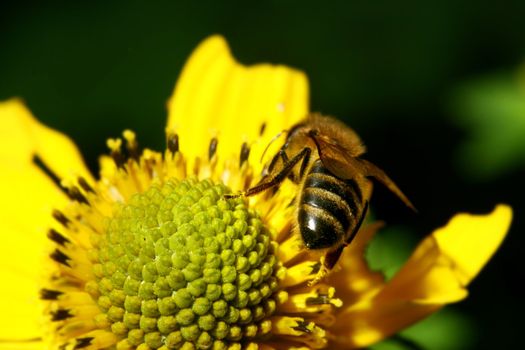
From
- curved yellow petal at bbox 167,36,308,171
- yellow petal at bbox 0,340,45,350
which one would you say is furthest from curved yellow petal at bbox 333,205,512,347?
yellow petal at bbox 0,340,45,350

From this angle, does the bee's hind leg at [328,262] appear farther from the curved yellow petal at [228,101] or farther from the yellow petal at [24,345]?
the yellow petal at [24,345]

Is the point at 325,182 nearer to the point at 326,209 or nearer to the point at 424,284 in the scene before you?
the point at 326,209

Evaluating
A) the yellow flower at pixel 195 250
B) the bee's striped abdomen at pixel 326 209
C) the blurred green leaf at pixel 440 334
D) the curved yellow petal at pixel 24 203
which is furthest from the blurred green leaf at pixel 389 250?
the curved yellow petal at pixel 24 203

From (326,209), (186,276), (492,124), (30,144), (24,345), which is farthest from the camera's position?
(492,124)

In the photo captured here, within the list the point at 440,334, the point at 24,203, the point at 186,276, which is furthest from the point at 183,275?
the point at 440,334

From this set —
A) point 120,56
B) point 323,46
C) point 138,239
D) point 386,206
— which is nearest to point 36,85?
point 120,56

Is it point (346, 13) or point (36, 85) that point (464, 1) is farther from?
point (36, 85)

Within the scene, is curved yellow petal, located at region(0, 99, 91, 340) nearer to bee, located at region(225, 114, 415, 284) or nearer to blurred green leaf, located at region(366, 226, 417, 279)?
bee, located at region(225, 114, 415, 284)
